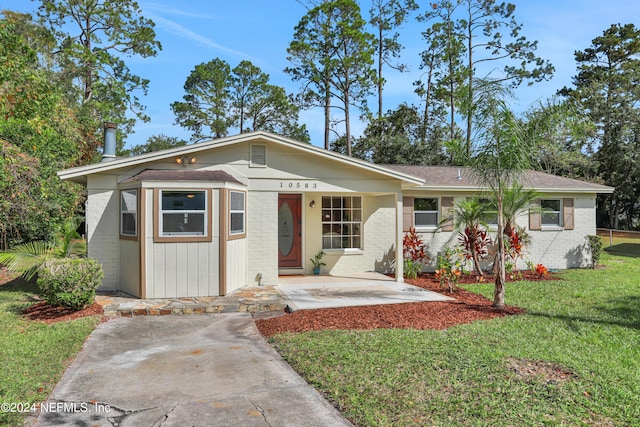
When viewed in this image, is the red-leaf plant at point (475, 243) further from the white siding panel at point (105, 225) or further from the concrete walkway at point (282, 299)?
the white siding panel at point (105, 225)

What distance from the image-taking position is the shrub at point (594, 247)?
561 inches

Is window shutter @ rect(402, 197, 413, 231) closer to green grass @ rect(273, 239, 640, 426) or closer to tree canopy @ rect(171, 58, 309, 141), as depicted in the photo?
green grass @ rect(273, 239, 640, 426)

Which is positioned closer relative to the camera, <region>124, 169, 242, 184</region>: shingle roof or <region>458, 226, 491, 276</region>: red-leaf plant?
<region>124, 169, 242, 184</region>: shingle roof

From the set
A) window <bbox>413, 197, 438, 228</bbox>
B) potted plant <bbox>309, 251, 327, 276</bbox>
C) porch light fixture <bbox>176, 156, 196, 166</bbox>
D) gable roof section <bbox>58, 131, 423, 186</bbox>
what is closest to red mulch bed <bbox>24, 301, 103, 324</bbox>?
gable roof section <bbox>58, 131, 423, 186</bbox>

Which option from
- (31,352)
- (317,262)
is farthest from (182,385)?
(317,262)

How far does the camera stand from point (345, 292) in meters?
9.60

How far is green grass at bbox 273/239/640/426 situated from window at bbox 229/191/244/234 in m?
3.73

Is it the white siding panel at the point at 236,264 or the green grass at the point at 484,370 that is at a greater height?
the white siding panel at the point at 236,264

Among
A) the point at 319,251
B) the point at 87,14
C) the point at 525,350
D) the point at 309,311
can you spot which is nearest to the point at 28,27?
the point at 87,14

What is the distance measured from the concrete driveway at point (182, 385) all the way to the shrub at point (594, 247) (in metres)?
12.8

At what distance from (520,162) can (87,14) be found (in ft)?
90.4

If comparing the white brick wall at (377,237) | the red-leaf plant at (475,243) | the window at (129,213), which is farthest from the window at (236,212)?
the red-leaf plant at (475,243)

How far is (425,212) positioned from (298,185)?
15.8 feet

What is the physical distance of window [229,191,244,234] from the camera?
9.31m
